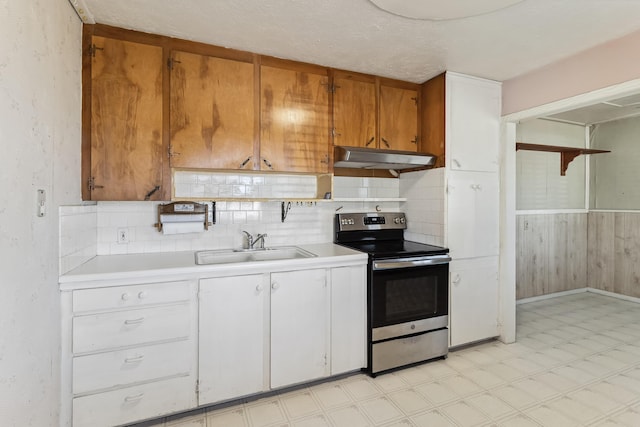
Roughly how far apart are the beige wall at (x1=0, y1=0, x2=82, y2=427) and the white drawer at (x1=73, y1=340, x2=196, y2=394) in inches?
4.7

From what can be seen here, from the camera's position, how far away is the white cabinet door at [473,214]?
272 cm

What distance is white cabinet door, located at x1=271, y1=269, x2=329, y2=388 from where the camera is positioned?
2104 mm

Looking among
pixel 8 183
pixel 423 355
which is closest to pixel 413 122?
pixel 423 355

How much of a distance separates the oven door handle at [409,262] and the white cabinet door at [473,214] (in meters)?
0.19

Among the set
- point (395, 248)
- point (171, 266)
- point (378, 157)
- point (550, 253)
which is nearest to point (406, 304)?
point (395, 248)

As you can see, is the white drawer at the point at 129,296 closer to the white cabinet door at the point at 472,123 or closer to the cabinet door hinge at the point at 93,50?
the cabinet door hinge at the point at 93,50

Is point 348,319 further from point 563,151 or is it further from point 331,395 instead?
point 563,151

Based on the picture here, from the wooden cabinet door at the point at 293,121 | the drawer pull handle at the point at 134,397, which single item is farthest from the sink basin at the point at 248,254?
the drawer pull handle at the point at 134,397

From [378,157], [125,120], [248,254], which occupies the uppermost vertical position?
[125,120]

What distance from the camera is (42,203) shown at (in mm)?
1438

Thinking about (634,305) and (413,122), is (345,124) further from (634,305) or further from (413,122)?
(634,305)

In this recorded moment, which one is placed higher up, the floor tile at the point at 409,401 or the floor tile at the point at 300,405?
the floor tile at the point at 409,401

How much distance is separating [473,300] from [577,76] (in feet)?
6.44

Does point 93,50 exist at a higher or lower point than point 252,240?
higher
